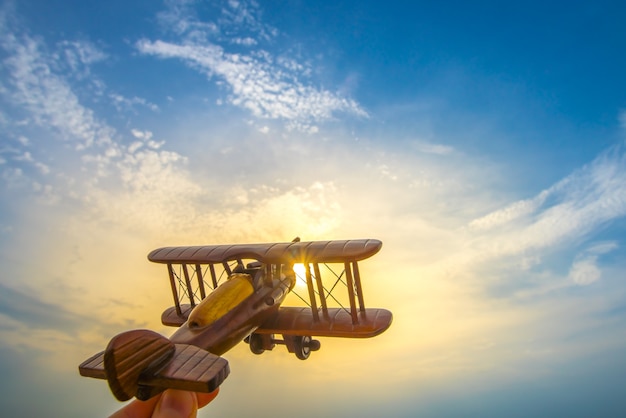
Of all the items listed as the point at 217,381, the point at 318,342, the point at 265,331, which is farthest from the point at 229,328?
Result: the point at 217,381

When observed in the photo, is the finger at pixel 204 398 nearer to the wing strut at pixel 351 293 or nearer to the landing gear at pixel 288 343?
the landing gear at pixel 288 343

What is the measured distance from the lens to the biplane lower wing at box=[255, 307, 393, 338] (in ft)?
30.7

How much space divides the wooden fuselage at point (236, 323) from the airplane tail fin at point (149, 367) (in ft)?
6.84

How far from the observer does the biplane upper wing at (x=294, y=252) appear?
356 inches

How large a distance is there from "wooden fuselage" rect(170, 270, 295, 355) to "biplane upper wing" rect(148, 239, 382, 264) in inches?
36.1

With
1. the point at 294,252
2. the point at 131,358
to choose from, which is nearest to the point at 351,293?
the point at 294,252

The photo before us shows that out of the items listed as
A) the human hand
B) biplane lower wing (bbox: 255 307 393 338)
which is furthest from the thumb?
biplane lower wing (bbox: 255 307 393 338)

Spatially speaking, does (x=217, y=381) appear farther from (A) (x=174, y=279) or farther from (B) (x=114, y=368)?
(A) (x=174, y=279)

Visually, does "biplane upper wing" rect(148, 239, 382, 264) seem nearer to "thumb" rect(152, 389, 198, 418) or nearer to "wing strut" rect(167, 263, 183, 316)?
"wing strut" rect(167, 263, 183, 316)

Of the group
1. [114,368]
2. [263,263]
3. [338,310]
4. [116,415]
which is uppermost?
[263,263]

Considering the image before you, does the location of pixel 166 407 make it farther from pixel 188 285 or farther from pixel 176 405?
pixel 188 285

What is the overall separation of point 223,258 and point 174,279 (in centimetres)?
256

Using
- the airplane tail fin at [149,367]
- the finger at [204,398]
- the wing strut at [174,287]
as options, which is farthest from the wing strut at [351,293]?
the finger at [204,398]

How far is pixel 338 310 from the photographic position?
10.3m
